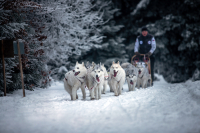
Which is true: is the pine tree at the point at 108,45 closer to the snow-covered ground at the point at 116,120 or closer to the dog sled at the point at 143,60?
the dog sled at the point at 143,60

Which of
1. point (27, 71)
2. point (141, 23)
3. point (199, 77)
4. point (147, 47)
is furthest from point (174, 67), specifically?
point (27, 71)

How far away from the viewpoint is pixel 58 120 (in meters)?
3.38

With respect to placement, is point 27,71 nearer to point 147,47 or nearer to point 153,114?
point 147,47

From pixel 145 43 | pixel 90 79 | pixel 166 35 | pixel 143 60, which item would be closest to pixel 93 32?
pixel 166 35

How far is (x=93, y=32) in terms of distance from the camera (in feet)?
44.9

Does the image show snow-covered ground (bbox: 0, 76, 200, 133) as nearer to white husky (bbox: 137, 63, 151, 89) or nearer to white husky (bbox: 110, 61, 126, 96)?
white husky (bbox: 110, 61, 126, 96)

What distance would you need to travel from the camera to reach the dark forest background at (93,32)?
A: 7.50 m

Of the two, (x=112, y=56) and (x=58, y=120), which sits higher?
(x=112, y=56)

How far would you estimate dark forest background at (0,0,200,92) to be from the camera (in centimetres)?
750

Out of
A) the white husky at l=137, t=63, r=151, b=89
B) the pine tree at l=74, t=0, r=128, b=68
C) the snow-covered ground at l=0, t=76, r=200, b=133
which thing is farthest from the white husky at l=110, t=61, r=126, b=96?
the pine tree at l=74, t=0, r=128, b=68

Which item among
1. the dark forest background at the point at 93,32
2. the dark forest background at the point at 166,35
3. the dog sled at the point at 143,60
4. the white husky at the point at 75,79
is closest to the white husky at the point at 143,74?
the dog sled at the point at 143,60

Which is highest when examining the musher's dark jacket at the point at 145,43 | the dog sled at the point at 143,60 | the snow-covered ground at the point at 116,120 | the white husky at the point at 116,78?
the musher's dark jacket at the point at 145,43

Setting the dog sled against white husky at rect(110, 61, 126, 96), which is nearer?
white husky at rect(110, 61, 126, 96)

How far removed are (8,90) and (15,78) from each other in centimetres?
65
